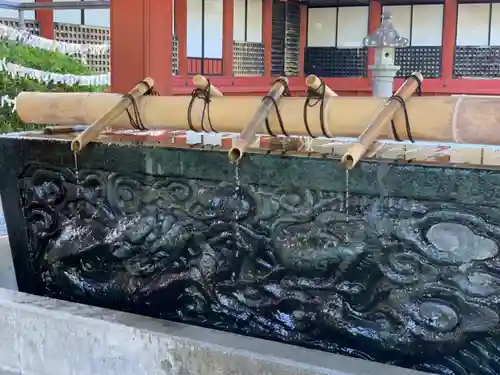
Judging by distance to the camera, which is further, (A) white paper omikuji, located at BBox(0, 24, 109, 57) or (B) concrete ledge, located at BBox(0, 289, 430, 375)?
(A) white paper omikuji, located at BBox(0, 24, 109, 57)

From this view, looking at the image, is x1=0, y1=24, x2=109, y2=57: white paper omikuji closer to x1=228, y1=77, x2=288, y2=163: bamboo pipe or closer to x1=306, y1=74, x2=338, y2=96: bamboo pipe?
x1=228, y1=77, x2=288, y2=163: bamboo pipe

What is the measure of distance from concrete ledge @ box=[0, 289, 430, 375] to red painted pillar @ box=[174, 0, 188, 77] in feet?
21.0

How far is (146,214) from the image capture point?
2.66m

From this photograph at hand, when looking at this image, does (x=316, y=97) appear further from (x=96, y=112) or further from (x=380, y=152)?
(x=96, y=112)

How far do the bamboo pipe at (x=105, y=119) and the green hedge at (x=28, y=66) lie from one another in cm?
314

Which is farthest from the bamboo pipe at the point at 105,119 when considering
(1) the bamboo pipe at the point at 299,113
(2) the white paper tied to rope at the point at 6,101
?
(2) the white paper tied to rope at the point at 6,101

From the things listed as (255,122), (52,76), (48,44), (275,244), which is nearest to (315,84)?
(255,122)

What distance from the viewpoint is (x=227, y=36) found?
31.9ft

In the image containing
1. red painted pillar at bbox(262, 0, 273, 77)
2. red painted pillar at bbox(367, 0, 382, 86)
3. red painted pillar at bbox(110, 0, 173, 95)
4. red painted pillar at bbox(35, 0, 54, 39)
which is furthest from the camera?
red painted pillar at bbox(367, 0, 382, 86)

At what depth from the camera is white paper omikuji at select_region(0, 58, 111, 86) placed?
595cm

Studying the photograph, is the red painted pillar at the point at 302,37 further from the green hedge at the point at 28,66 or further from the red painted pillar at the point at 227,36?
the green hedge at the point at 28,66

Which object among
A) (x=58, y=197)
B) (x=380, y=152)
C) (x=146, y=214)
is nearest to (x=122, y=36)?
(x=58, y=197)

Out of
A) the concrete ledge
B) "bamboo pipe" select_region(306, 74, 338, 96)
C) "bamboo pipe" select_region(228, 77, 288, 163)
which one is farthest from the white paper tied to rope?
"bamboo pipe" select_region(306, 74, 338, 96)

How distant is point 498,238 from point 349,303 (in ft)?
1.87
